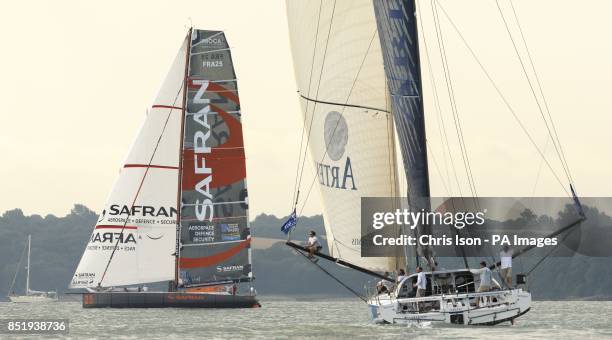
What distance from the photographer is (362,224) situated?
47.8m

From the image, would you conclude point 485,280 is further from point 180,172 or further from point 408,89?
point 180,172

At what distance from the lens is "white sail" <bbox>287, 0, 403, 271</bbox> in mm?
48156

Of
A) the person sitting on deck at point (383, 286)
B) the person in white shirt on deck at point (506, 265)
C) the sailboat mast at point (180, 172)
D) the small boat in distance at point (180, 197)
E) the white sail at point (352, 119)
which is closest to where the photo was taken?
the person in white shirt on deck at point (506, 265)

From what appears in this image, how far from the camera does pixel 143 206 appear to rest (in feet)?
244

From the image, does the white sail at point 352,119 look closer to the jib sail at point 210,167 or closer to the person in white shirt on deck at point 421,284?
the person in white shirt on deck at point 421,284

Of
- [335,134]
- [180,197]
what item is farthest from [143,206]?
[335,134]

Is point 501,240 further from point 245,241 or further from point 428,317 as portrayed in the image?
point 245,241

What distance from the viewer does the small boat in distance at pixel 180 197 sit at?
74062 mm

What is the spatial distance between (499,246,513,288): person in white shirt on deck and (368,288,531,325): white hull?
0.38 meters

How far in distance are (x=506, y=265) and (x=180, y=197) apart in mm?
34728

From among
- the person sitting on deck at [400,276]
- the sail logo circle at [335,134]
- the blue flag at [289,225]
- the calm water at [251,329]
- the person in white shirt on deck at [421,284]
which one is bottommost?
the calm water at [251,329]

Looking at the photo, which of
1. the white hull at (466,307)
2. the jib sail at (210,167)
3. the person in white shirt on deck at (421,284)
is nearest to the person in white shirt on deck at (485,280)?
the white hull at (466,307)

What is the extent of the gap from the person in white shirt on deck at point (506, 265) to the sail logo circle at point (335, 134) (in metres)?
7.87

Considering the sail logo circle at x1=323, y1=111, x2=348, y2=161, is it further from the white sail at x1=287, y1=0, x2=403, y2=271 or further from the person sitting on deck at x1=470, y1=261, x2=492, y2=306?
the person sitting on deck at x1=470, y1=261, x2=492, y2=306
